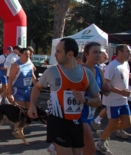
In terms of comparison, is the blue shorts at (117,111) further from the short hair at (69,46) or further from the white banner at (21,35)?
the white banner at (21,35)

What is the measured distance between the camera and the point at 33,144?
18.4 feet

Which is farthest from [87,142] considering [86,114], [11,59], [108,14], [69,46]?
[108,14]

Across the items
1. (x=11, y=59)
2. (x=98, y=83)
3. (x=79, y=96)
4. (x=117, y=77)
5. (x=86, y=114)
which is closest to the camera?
(x=79, y=96)

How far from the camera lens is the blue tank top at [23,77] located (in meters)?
5.84

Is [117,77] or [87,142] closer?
[87,142]

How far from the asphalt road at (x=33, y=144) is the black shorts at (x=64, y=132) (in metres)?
2.04

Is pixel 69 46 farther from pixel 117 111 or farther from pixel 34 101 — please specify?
pixel 117 111

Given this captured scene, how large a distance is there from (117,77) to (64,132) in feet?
6.72

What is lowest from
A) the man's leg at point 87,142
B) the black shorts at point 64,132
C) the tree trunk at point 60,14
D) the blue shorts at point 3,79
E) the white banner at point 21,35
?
the man's leg at point 87,142

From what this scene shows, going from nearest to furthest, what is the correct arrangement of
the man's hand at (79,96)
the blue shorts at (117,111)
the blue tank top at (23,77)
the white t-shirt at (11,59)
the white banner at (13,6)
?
1. the man's hand at (79,96)
2. the blue shorts at (117,111)
3. the blue tank top at (23,77)
4. the white t-shirt at (11,59)
5. the white banner at (13,6)

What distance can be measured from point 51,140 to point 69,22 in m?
29.4

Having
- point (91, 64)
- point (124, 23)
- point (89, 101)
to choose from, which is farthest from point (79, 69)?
point (124, 23)

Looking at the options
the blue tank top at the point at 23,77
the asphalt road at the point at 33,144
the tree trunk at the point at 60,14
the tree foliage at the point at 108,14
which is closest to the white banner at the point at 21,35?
the tree trunk at the point at 60,14

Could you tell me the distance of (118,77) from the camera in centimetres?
491
